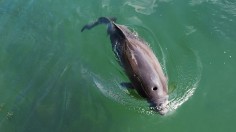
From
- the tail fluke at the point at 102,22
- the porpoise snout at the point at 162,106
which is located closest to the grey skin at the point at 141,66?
the porpoise snout at the point at 162,106

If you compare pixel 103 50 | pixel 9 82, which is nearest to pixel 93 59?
pixel 103 50

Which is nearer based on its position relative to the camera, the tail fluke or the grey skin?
the grey skin

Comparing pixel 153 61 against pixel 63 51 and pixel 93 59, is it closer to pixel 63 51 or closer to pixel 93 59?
pixel 93 59

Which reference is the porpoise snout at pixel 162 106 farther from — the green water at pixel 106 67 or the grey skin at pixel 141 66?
the green water at pixel 106 67

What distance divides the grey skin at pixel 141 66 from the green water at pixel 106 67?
34cm

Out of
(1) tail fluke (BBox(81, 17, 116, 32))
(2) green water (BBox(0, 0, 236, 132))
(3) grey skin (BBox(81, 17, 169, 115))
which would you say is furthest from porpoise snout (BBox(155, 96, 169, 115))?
(1) tail fluke (BBox(81, 17, 116, 32))

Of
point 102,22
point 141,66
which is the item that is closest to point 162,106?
point 141,66

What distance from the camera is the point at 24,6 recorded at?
Result: 1273 centimetres

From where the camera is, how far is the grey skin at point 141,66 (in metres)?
8.94

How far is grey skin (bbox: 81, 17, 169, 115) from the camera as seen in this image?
29.3 ft

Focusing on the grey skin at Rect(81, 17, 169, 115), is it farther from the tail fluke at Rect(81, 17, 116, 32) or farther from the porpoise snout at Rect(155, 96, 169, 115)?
the tail fluke at Rect(81, 17, 116, 32)

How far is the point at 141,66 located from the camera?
9.27 meters

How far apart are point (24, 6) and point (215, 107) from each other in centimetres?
654

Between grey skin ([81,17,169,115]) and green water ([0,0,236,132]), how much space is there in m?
0.34
